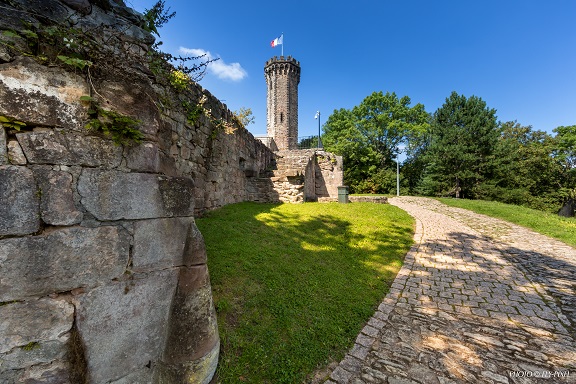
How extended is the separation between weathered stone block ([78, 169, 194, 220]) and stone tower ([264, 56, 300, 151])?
26793 mm

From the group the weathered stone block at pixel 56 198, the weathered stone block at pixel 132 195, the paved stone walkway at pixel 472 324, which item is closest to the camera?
the weathered stone block at pixel 56 198

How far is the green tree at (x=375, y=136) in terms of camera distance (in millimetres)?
26047

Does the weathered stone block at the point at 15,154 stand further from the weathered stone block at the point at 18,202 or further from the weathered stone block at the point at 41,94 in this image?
the weathered stone block at the point at 41,94

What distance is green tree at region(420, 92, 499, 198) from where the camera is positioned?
23125 millimetres

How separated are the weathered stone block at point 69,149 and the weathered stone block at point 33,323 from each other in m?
0.83

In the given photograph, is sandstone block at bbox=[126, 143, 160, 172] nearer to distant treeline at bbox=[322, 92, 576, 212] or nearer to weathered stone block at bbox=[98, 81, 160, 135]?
weathered stone block at bbox=[98, 81, 160, 135]

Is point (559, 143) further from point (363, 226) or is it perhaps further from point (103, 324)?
point (103, 324)

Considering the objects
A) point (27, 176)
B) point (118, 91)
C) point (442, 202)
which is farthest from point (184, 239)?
point (442, 202)

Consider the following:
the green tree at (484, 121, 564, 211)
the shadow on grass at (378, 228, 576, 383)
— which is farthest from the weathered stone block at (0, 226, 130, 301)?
the green tree at (484, 121, 564, 211)

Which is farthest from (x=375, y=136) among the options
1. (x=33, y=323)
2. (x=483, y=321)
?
(x=33, y=323)

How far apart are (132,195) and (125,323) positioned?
91 cm

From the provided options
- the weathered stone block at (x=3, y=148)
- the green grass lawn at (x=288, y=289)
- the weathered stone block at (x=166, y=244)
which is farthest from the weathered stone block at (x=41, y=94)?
the green grass lawn at (x=288, y=289)

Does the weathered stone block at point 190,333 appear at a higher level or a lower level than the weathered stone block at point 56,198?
lower

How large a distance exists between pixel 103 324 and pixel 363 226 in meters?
7.22
